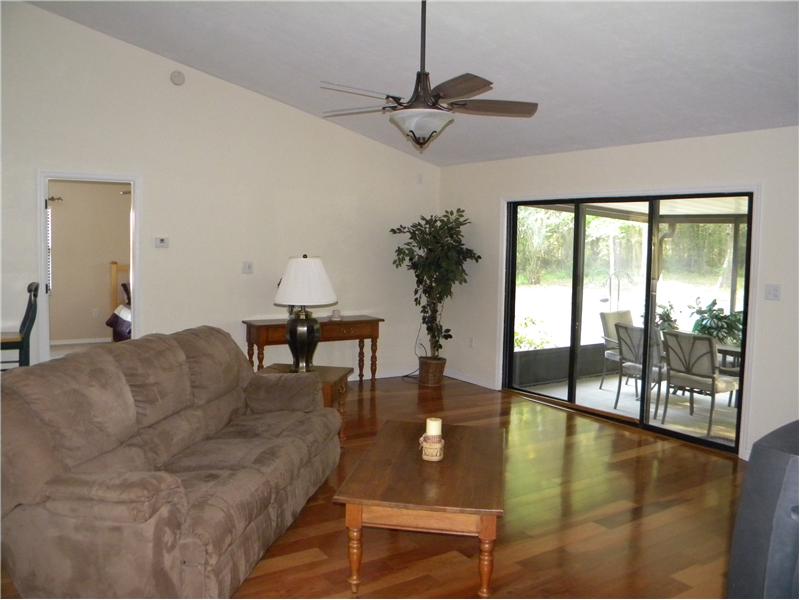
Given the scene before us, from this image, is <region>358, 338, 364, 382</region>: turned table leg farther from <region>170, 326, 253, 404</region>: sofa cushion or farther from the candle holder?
the candle holder

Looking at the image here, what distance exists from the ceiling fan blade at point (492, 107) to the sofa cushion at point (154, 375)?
1.89 m

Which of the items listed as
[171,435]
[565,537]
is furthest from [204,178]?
[565,537]

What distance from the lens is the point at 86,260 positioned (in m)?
8.74

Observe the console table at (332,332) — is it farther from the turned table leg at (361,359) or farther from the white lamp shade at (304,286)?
the white lamp shade at (304,286)

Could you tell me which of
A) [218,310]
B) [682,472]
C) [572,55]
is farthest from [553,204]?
[218,310]

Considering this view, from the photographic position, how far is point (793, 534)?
2.22m

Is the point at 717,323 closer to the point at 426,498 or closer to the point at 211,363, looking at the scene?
the point at 426,498

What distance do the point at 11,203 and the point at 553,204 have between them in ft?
15.2

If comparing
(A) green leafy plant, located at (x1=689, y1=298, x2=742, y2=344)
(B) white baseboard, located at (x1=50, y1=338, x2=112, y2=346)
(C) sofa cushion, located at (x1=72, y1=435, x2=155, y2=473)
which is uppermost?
(A) green leafy plant, located at (x1=689, y1=298, x2=742, y2=344)

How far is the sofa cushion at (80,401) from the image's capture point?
2.48m

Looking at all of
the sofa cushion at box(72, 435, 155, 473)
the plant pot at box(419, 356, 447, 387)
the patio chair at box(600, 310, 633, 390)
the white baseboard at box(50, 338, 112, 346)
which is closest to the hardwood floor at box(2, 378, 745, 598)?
the sofa cushion at box(72, 435, 155, 473)

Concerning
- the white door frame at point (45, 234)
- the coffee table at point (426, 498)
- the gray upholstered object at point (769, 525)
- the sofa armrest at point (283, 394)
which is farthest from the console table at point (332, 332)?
the gray upholstered object at point (769, 525)

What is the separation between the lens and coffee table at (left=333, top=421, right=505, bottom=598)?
106 inches

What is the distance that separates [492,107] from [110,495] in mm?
2384
